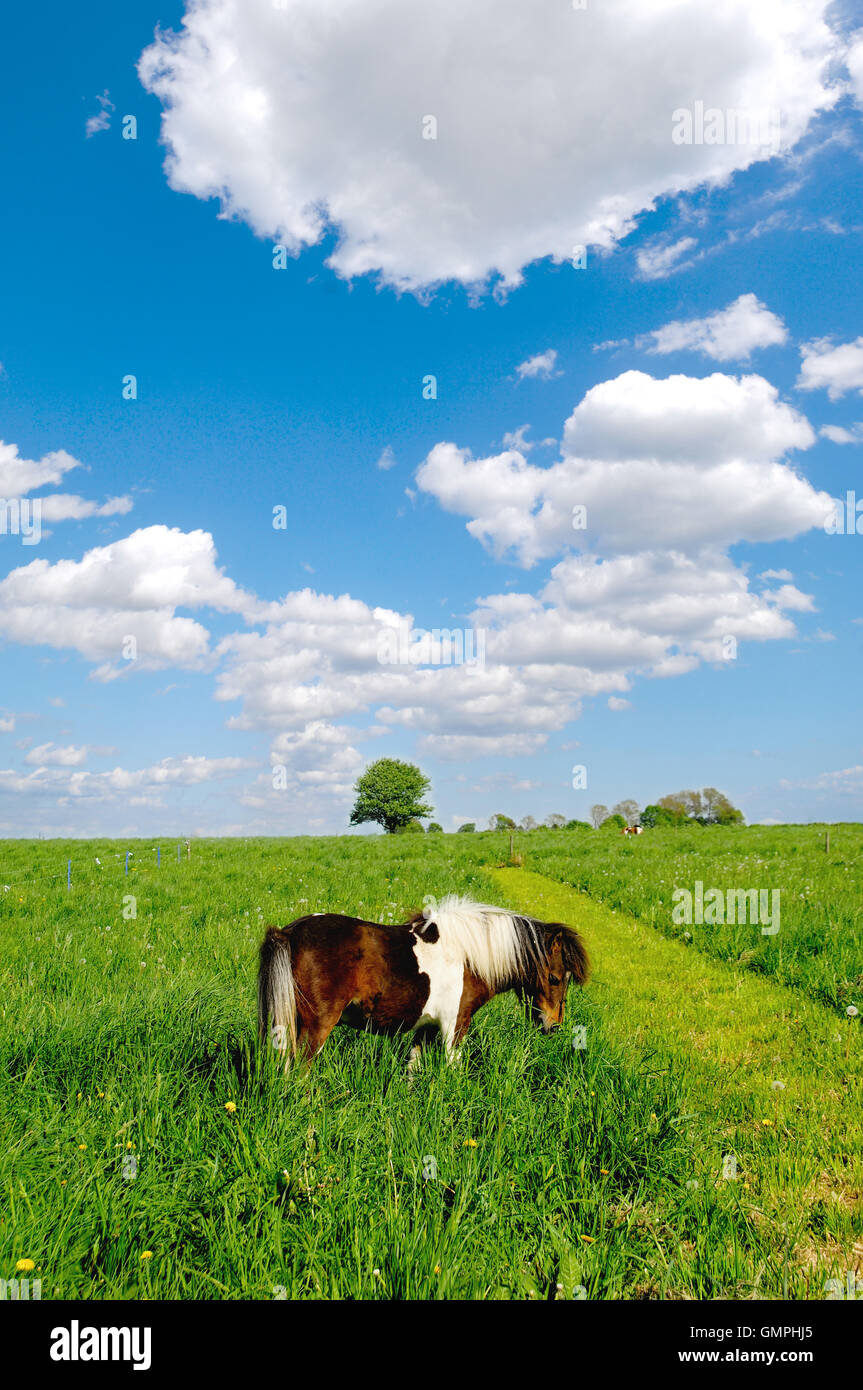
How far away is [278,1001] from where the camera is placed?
525 centimetres

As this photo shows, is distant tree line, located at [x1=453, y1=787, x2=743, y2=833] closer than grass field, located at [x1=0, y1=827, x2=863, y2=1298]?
No

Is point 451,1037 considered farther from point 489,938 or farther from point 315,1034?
point 315,1034

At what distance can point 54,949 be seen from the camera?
991 centimetres

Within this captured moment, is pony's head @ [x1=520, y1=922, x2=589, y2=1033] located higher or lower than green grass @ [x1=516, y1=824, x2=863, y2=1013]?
higher

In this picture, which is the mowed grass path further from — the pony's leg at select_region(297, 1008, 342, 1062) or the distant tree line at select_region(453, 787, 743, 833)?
the distant tree line at select_region(453, 787, 743, 833)

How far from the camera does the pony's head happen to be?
6.31 meters

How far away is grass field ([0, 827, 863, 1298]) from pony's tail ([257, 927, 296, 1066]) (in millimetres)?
249

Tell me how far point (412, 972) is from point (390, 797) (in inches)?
3142

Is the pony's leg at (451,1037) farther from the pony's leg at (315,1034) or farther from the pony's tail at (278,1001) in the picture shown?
the pony's tail at (278,1001)

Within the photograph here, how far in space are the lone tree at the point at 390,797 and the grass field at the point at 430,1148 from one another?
2993 inches

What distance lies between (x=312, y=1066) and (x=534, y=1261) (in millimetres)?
2145

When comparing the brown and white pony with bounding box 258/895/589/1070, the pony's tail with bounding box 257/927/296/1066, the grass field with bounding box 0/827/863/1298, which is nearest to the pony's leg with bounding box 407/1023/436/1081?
the brown and white pony with bounding box 258/895/589/1070
